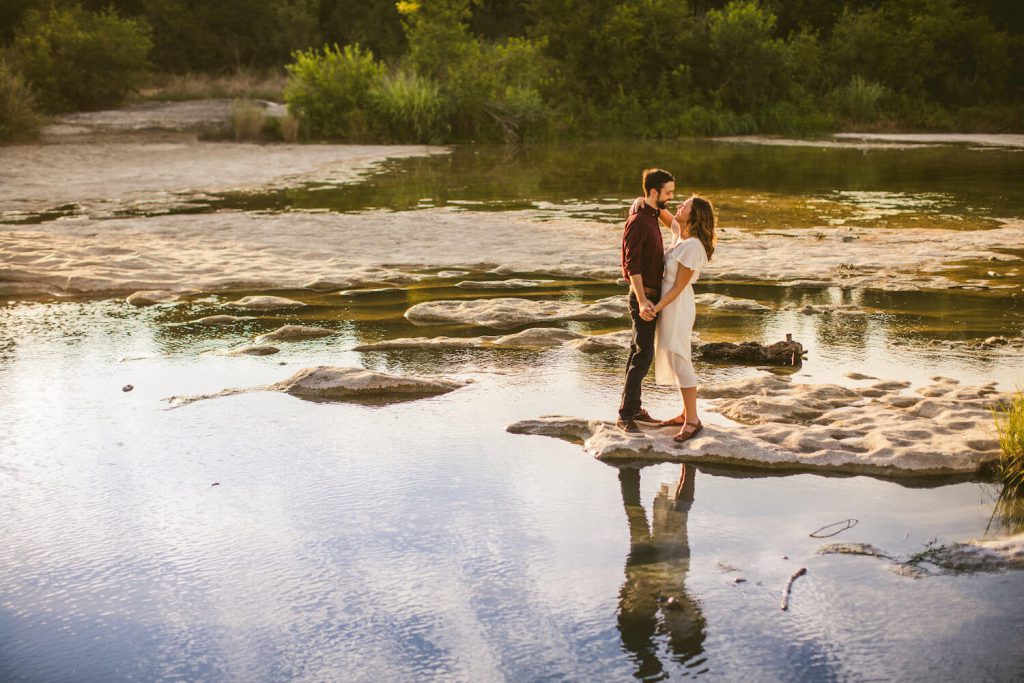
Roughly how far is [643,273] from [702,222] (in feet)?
1.50

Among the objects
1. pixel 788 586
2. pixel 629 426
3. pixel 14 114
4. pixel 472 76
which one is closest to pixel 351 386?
pixel 629 426

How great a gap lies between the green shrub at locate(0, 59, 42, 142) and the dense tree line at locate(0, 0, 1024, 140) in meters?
2.24

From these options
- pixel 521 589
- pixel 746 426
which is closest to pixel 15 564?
pixel 521 589

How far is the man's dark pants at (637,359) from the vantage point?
6438mm

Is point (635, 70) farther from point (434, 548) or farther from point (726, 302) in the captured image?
point (434, 548)

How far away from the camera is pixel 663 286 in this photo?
6.34 metres

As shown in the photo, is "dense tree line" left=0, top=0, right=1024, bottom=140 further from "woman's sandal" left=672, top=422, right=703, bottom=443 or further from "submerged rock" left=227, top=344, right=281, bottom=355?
"woman's sandal" left=672, top=422, right=703, bottom=443

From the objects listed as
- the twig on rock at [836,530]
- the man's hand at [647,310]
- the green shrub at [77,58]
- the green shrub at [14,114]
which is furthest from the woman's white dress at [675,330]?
the green shrub at [77,58]

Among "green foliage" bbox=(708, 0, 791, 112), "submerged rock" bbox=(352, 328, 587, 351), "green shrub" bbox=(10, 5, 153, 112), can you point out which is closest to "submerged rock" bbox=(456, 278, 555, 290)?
"submerged rock" bbox=(352, 328, 587, 351)

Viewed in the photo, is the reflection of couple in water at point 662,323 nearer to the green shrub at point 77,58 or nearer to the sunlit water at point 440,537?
the sunlit water at point 440,537

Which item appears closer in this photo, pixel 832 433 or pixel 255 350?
pixel 832 433

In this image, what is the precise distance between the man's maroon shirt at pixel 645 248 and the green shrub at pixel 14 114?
871 inches

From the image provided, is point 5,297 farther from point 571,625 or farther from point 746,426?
point 571,625

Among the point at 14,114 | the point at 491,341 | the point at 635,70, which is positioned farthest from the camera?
the point at 635,70
